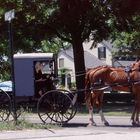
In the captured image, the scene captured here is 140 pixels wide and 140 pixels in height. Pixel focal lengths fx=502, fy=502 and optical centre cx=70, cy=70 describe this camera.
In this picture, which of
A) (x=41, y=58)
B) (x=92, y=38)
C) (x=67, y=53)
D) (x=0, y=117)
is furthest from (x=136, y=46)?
(x=67, y=53)

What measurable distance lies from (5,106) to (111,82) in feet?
11.5

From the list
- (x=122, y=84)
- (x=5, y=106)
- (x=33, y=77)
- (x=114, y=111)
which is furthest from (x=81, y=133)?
(x=114, y=111)

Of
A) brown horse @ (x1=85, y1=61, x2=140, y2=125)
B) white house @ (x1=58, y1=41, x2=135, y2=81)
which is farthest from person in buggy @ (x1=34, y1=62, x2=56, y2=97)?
white house @ (x1=58, y1=41, x2=135, y2=81)

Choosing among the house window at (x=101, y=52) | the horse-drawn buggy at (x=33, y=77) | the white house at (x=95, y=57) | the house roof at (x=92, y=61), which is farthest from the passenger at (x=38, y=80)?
the house window at (x=101, y=52)

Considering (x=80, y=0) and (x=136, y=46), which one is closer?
(x=80, y=0)

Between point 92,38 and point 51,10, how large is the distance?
20.0 feet

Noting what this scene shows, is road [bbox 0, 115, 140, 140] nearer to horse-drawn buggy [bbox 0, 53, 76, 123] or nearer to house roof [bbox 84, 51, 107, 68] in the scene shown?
horse-drawn buggy [bbox 0, 53, 76, 123]

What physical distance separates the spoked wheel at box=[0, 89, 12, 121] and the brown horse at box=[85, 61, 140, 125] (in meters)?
2.54

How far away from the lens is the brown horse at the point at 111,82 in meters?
15.6

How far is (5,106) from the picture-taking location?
16219 mm

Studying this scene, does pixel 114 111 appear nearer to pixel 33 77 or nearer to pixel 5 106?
pixel 33 77

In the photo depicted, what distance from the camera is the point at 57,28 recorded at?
28.3m

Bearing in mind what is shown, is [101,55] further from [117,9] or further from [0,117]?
[0,117]

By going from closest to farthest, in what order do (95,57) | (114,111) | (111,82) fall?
(111,82) < (114,111) < (95,57)
